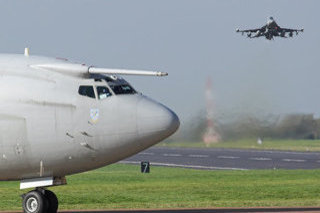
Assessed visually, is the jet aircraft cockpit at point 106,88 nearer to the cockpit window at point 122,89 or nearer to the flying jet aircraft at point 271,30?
the cockpit window at point 122,89

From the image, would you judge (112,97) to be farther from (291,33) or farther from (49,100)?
(291,33)

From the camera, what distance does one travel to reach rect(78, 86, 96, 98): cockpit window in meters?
24.7

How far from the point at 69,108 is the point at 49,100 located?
647 mm

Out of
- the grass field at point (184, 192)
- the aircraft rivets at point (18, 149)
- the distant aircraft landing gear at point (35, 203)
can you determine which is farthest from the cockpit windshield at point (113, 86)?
the grass field at point (184, 192)

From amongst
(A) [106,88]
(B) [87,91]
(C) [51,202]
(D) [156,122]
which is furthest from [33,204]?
(D) [156,122]

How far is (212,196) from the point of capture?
36969 millimetres

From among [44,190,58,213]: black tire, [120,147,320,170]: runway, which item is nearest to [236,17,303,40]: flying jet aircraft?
[120,147,320,170]: runway

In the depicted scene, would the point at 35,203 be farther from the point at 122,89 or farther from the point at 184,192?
the point at 184,192

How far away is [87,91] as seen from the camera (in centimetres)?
2481

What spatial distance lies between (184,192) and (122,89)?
14.4 m

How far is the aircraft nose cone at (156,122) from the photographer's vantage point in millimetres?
23844

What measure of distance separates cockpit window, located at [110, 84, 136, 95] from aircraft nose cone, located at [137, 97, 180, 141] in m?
0.88

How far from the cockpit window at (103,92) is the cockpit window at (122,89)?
Result: 191mm

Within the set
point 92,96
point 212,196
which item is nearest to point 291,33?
point 212,196
